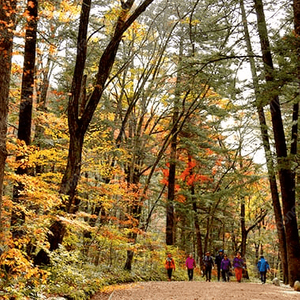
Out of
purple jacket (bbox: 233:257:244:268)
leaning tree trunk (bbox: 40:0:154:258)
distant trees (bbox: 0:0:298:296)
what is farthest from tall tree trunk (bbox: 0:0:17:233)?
purple jacket (bbox: 233:257:244:268)

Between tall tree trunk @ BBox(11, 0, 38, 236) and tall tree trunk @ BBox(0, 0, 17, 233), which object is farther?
tall tree trunk @ BBox(11, 0, 38, 236)

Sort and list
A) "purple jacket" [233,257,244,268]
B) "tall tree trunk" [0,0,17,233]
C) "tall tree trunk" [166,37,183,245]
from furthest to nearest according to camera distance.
Result: "tall tree trunk" [166,37,183,245] → "purple jacket" [233,257,244,268] → "tall tree trunk" [0,0,17,233]

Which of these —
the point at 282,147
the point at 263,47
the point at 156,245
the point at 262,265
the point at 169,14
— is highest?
the point at 169,14

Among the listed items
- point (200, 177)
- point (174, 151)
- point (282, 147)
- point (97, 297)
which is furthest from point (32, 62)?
point (200, 177)

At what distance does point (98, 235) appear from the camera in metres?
13.2

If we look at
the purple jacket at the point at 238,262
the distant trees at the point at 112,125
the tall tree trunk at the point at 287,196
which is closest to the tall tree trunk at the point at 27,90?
the distant trees at the point at 112,125

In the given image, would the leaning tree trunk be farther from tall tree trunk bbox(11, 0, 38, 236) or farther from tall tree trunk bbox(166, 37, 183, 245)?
tall tree trunk bbox(166, 37, 183, 245)

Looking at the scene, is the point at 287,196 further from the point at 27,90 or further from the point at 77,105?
the point at 27,90

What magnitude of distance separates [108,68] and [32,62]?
6.97ft

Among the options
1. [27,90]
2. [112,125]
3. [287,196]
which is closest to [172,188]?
[112,125]

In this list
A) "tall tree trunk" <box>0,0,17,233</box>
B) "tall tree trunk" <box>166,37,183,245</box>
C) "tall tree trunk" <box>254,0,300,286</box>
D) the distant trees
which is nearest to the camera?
"tall tree trunk" <box>0,0,17,233</box>

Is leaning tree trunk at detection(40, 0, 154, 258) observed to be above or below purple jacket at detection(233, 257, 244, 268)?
above

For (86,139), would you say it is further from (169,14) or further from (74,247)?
(169,14)

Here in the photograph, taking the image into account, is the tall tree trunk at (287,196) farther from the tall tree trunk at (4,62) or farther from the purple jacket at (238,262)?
the tall tree trunk at (4,62)
